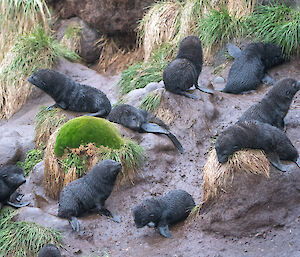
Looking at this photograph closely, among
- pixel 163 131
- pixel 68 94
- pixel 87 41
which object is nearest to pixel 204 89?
pixel 163 131

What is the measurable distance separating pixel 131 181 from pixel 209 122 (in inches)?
67.6

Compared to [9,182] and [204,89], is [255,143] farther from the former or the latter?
[9,182]

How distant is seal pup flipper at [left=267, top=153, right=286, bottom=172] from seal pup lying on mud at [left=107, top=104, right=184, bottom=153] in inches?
79.9

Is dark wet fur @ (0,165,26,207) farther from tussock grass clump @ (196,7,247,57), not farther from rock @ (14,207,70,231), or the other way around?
tussock grass clump @ (196,7,247,57)

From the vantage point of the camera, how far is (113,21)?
11.2 m

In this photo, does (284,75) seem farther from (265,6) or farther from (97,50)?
(97,50)

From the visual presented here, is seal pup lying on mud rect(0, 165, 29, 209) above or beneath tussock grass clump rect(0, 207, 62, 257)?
above

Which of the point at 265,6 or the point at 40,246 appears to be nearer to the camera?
the point at 40,246

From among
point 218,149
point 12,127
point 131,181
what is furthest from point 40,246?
point 12,127

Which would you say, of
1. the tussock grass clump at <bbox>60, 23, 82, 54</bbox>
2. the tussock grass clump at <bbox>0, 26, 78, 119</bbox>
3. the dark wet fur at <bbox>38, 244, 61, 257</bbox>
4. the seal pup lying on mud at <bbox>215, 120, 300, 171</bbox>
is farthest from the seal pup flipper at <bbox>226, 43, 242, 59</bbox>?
the dark wet fur at <bbox>38, 244, 61, 257</bbox>

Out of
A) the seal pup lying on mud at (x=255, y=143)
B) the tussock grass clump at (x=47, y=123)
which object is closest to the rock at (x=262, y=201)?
the seal pup lying on mud at (x=255, y=143)

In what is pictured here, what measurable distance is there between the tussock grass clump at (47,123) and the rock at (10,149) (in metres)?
0.32

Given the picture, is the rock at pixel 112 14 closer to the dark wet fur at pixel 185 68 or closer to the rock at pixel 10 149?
the dark wet fur at pixel 185 68

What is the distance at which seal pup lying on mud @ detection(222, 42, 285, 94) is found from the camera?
8.22 meters
